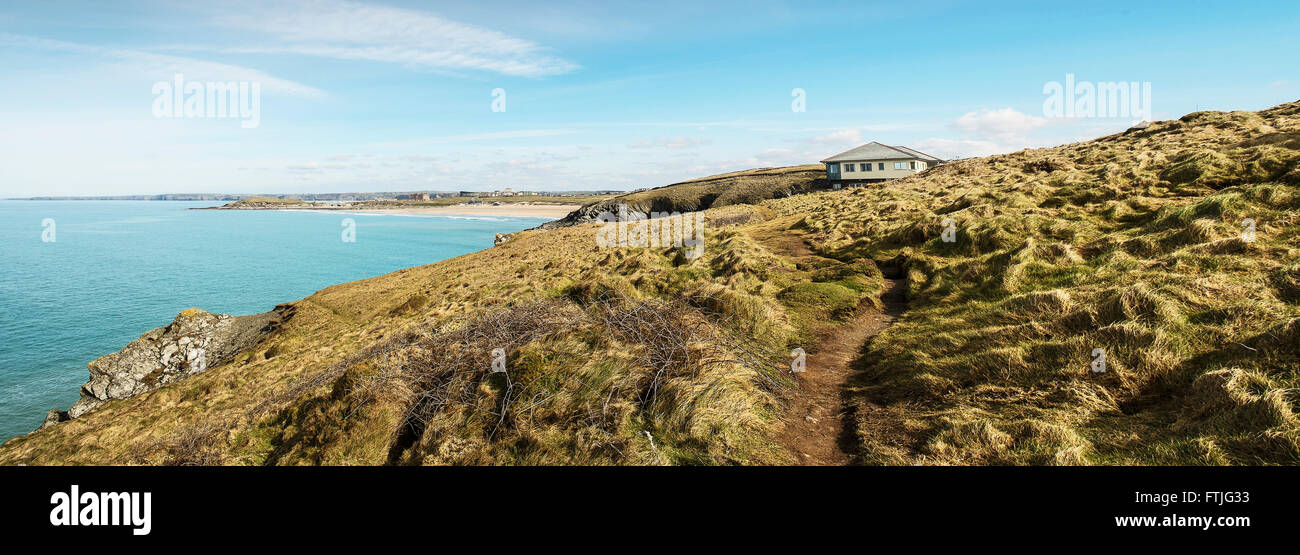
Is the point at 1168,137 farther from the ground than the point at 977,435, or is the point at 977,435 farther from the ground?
the point at 1168,137

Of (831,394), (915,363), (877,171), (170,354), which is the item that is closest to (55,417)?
(170,354)

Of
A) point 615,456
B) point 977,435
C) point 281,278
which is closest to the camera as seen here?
point 977,435

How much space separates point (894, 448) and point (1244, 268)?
24.5ft

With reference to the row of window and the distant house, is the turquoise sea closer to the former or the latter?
the distant house

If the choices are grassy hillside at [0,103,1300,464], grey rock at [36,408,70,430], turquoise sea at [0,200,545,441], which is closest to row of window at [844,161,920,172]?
grassy hillside at [0,103,1300,464]

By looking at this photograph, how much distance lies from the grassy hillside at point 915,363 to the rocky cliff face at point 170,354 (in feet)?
18.8

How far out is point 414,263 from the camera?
72875mm

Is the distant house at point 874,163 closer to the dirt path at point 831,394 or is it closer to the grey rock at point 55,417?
the dirt path at point 831,394

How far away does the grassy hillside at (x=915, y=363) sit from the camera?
5.71 meters

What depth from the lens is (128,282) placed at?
58188 mm

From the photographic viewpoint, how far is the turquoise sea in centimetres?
2983

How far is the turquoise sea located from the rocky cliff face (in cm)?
309
